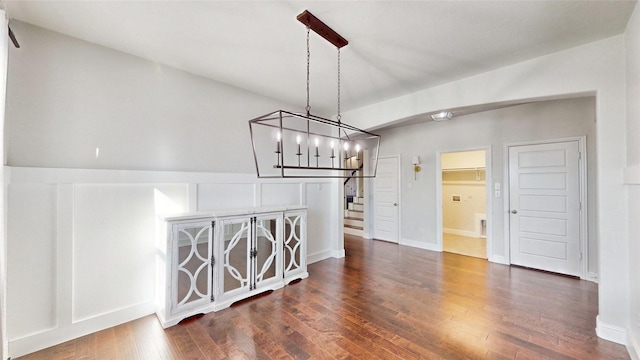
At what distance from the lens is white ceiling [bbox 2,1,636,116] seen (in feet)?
6.21

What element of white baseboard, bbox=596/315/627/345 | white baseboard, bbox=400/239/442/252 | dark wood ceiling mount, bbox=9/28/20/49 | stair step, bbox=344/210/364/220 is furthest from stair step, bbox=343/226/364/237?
dark wood ceiling mount, bbox=9/28/20/49

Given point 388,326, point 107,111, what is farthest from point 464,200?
point 107,111

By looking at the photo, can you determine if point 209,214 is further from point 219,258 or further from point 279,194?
point 279,194

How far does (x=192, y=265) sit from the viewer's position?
8.64ft

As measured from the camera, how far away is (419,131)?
17.5 ft

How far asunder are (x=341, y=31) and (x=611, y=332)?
3485mm

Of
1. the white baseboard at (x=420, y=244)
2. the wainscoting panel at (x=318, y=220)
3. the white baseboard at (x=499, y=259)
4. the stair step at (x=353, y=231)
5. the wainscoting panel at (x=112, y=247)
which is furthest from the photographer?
the stair step at (x=353, y=231)

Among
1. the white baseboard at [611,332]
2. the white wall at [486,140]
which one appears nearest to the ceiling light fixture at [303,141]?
the white wall at [486,140]

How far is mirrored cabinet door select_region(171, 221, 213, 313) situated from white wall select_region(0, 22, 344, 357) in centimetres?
40

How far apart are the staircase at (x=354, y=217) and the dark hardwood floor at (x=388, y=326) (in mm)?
2998

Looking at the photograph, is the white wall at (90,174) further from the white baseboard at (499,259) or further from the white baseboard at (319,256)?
the white baseboard at (499,259)

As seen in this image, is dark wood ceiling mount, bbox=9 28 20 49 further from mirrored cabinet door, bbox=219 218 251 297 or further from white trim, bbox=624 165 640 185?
white trim, bbox=624 165 640 185

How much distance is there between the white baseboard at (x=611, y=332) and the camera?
216 cm

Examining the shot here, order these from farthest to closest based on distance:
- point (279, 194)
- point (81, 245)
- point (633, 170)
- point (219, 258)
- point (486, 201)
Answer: point (486, 201), point (279, 194), point (219, 258), point (81, 245), point (633, 170)
